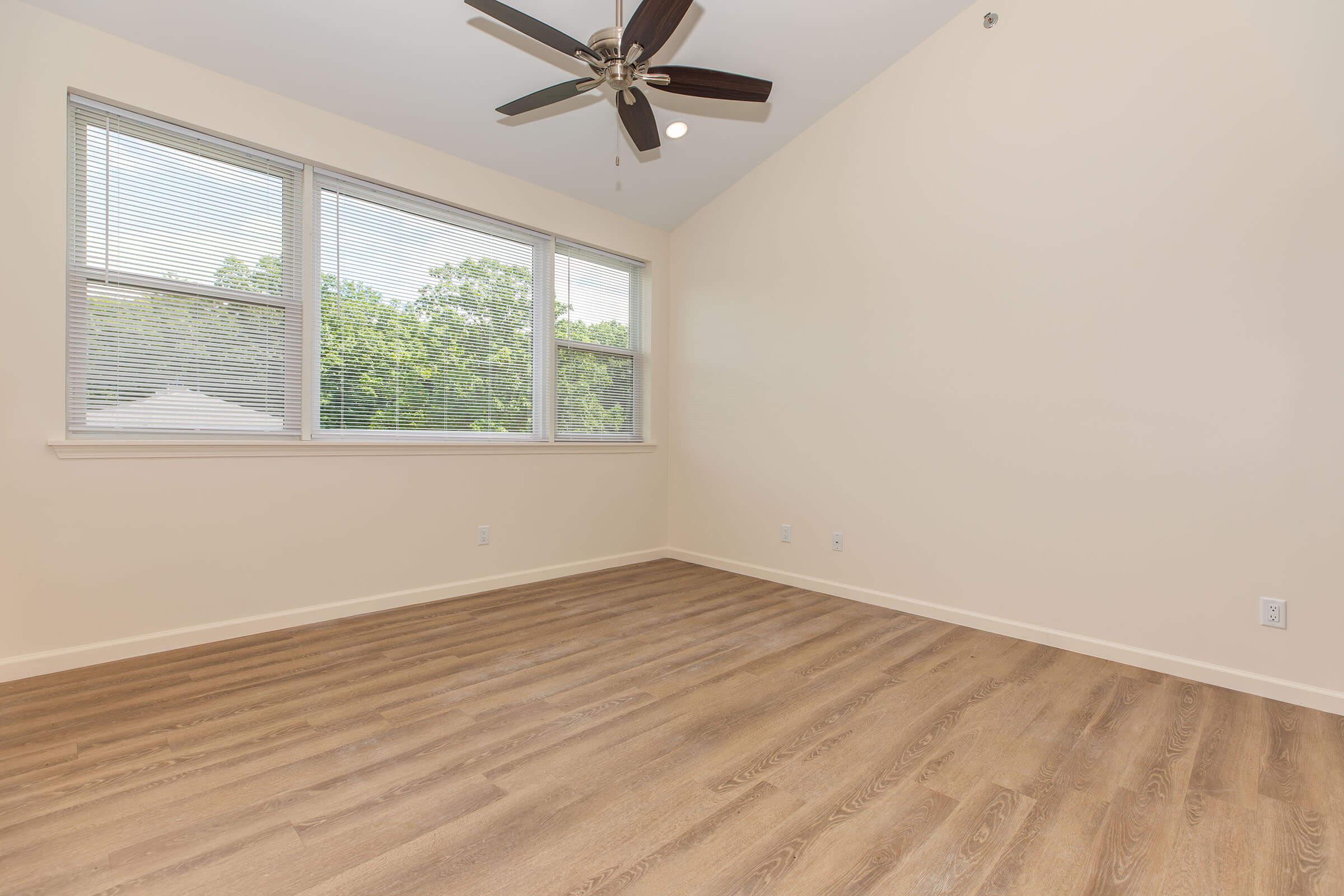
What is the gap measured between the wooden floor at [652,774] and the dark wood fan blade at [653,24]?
8.26ft

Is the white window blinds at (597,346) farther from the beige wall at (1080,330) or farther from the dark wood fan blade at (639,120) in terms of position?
the dark wood fan blade at (639,120)

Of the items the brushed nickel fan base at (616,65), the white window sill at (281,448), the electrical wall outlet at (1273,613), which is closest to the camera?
the brushed nickel fan base at (616,65)

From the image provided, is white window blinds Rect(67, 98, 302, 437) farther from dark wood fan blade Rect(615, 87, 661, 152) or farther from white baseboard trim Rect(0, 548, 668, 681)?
dark wood fan blade Rect(615, 87, 661, 152)

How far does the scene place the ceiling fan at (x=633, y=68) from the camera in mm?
2197

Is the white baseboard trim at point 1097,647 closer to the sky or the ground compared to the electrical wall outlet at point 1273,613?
closer to the ground

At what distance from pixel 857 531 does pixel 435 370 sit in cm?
285

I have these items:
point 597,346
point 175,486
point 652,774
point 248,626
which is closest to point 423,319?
point 597,346

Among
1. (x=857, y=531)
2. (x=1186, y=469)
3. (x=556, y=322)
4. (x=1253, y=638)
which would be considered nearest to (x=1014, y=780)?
(x=1253, y=638)

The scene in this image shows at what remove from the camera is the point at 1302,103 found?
8.15 feet

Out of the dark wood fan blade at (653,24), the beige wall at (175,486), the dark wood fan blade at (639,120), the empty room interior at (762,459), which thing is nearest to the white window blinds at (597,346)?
the empty room interior at (762,459)

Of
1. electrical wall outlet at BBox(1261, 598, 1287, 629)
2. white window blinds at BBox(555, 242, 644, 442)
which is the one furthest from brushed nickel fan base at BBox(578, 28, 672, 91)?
electrical wall outlet at BBox(1261, 598, 1287, 629)

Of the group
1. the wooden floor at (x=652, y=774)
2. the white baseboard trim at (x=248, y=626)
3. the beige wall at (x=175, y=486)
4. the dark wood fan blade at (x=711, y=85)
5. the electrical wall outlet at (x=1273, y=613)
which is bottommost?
the wooden floor at (x=652, y=774)

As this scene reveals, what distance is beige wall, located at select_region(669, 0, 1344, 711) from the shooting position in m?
2.51

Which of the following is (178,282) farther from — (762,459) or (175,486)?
(762,459)
